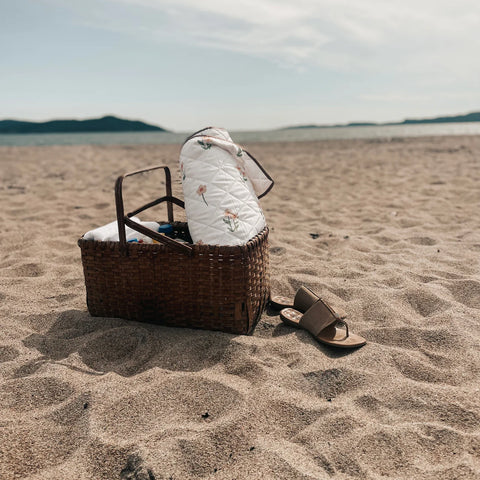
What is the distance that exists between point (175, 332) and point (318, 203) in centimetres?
371

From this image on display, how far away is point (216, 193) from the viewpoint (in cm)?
229

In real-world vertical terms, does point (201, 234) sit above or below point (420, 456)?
above

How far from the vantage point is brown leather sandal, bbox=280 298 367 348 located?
2.14 meters

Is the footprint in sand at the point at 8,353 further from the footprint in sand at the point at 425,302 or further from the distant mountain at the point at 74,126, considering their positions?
the distant mountain at the point at 74,126

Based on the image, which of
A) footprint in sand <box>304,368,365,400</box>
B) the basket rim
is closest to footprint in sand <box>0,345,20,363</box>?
the basket rim

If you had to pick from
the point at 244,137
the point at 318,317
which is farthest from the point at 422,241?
the point at 244,137

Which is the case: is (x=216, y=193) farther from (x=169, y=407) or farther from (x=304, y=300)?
(x=169, y=407)

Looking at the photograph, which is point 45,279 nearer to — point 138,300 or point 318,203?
point 138,300

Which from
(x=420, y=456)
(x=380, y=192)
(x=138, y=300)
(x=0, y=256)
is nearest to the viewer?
(x=420, y=456)

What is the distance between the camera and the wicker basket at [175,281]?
85.5 inches

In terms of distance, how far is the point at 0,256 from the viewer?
3.51m

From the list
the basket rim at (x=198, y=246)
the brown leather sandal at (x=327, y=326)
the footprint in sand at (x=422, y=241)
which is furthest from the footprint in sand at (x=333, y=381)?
the footprint in sand at (x=422, y=241)

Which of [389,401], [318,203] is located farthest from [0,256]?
[318,203]

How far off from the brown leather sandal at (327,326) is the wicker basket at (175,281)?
31cm
